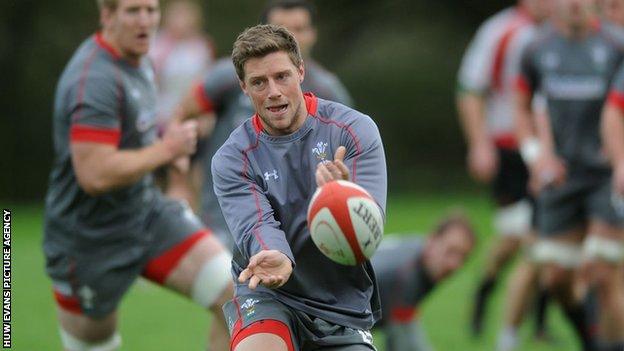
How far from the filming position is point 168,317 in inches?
411

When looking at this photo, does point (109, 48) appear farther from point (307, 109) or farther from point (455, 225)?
point (455, 225)

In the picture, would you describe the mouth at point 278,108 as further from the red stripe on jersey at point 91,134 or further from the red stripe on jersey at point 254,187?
the red stripe on jersey at point 91,134

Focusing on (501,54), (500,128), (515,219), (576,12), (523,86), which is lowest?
(515,219)

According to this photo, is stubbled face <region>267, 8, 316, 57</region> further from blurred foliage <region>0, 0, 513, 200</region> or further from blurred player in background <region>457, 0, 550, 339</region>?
blurred foliage <region>0, 0, 513, 200</region>

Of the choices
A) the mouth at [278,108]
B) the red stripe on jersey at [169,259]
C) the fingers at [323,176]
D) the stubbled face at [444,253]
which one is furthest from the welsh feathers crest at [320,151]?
the stubbled face at [444,253]

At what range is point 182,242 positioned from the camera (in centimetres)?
681

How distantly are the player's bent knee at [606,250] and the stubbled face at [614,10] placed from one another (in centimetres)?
217

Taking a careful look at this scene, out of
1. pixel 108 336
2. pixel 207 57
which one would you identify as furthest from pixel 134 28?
pixel 207 57

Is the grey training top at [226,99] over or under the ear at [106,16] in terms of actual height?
under

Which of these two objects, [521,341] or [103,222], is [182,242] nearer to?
[103,222]

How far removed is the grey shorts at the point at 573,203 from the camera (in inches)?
331

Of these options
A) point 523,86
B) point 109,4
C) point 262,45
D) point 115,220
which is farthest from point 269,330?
point 523,86

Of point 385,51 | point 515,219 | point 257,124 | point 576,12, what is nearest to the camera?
point 257,124

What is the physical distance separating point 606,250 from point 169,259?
291 centimetres
